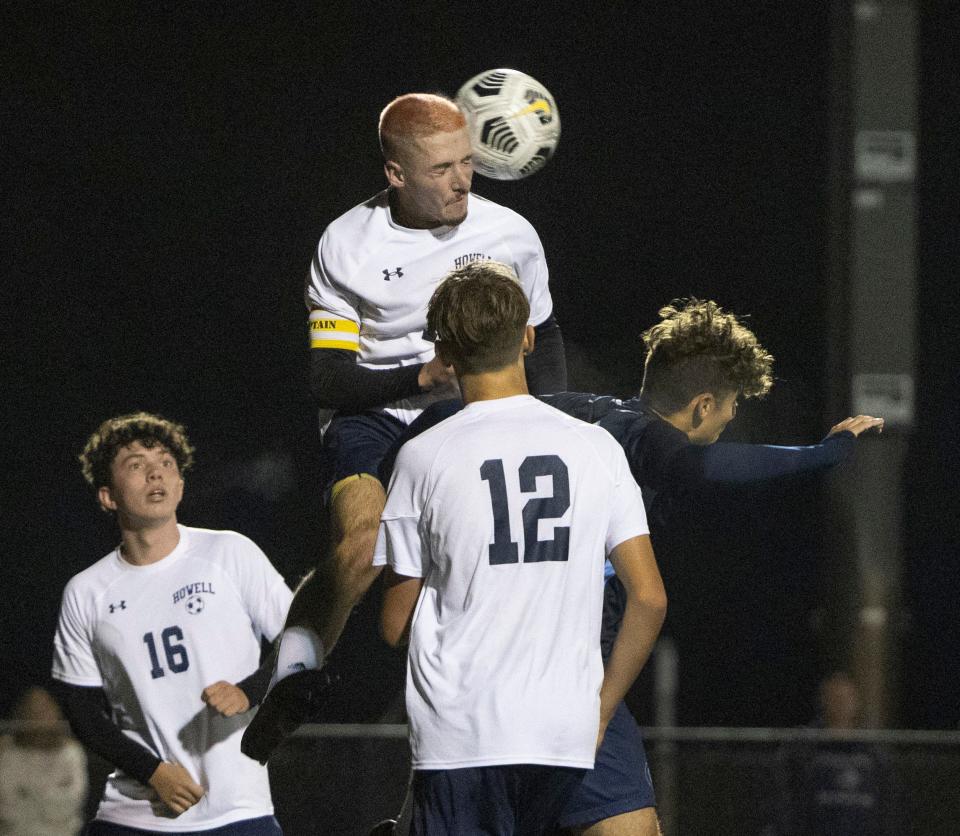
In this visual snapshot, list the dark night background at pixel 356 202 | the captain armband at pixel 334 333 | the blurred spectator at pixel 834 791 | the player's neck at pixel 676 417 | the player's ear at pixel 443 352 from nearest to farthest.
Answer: the player's ear at pixel 443 352 → the player's neck at pixel 676 417 → the captain armband at pixel 334 333 → the blurred spectator at pixel 834 791 → the dark night background at pixel 356 202

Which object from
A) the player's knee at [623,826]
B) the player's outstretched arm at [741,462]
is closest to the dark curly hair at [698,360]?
the player's outstretched arm at [741,462]

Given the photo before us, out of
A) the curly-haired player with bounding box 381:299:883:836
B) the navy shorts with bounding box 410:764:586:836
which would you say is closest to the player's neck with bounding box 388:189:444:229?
the curly-haired player with bounding box 381:299:883:836

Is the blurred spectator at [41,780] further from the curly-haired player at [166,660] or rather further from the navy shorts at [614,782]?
the navy shorts at [614,782]

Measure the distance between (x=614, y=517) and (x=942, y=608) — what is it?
828 cm

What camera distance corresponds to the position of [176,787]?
3.79 metres

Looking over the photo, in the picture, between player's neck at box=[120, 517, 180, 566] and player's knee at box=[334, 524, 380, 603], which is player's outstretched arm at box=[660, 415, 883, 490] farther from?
player's neck at box=[120, 517, 180, 566]

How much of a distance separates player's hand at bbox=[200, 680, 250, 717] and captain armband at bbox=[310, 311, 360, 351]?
883 millimetres

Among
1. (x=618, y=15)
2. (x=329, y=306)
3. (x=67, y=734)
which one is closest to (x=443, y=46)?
(x=618, y=15)

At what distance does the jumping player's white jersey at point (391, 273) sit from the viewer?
371 cm

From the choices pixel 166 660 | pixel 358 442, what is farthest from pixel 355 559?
pixel 166 660

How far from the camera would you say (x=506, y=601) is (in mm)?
2441

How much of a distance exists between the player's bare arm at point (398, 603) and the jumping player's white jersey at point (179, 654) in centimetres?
150

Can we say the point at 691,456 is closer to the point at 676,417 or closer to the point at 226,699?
the point at 676,417

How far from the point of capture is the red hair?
358cm
